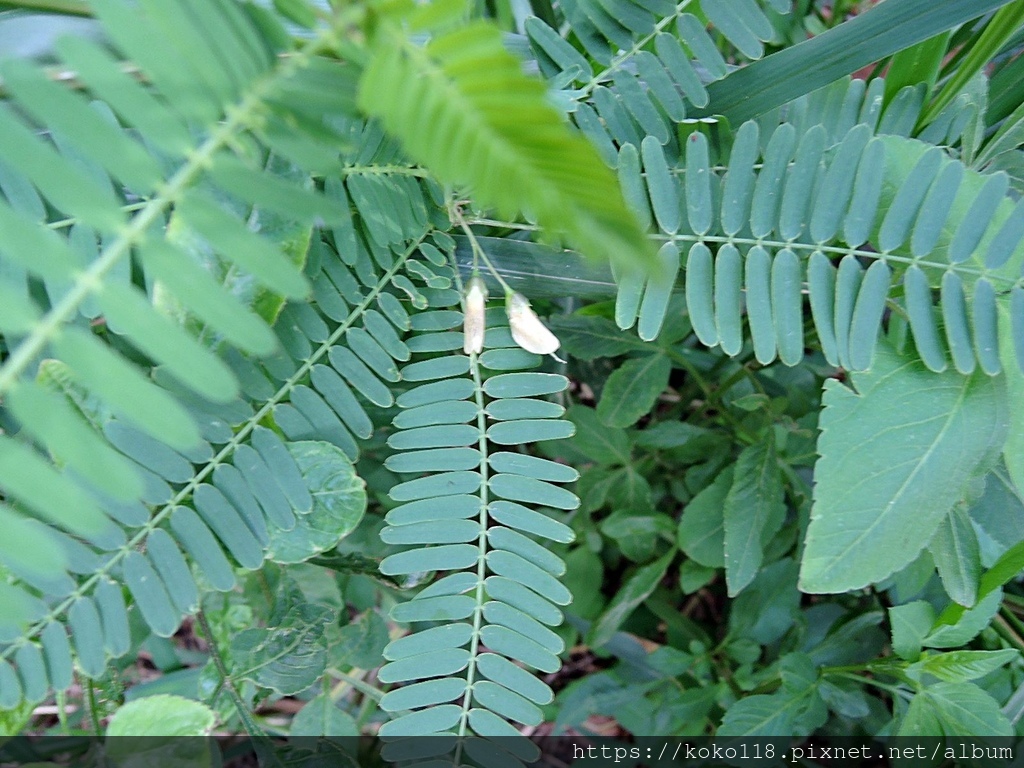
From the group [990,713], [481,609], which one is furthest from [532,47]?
[990,713]

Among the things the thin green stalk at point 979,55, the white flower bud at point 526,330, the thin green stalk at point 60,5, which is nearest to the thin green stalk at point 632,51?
the white flower bud at point 526,330

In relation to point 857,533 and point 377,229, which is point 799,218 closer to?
point 857,533

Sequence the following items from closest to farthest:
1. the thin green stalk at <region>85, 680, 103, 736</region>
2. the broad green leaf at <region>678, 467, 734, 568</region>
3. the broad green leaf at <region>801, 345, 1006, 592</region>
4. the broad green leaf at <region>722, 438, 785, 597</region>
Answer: the broad green leaf at <region>801, 345, 1006, 592</region>
the thin green stalk at <region>85, 680, 103, 736</region>
the broad green leaf at <region>722, 438, 785, 597</region>
the broad green leaf at <region>678, 467, 734, 568</region>

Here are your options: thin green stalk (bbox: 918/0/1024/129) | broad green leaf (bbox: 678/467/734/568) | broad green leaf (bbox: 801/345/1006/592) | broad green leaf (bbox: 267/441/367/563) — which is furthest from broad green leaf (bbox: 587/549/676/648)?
thin green stalk (bbox: 918/0/1024/129)

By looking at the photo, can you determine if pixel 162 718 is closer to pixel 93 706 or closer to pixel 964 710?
pixel 93 706

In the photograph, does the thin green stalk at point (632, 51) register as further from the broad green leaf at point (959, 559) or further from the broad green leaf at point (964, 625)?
the broad green leaf at point (964, 625)

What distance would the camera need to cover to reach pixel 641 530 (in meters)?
Answer: 1.00

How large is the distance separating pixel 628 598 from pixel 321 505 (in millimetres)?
588

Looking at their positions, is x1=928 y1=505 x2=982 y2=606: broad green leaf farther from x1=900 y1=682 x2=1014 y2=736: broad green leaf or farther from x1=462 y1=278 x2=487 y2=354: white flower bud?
x1=462 y1=278 x2=487 y2=354: white flower bud

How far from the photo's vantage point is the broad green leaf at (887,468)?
564 mm

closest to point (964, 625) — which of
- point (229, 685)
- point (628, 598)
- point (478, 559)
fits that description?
point (628, 598)

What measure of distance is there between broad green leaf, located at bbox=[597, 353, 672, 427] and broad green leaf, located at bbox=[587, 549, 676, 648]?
0.23 m

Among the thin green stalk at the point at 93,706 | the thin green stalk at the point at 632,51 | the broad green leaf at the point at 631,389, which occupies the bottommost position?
the thin green stalk at the point at 93,706

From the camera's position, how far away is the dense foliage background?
1.17 ft
